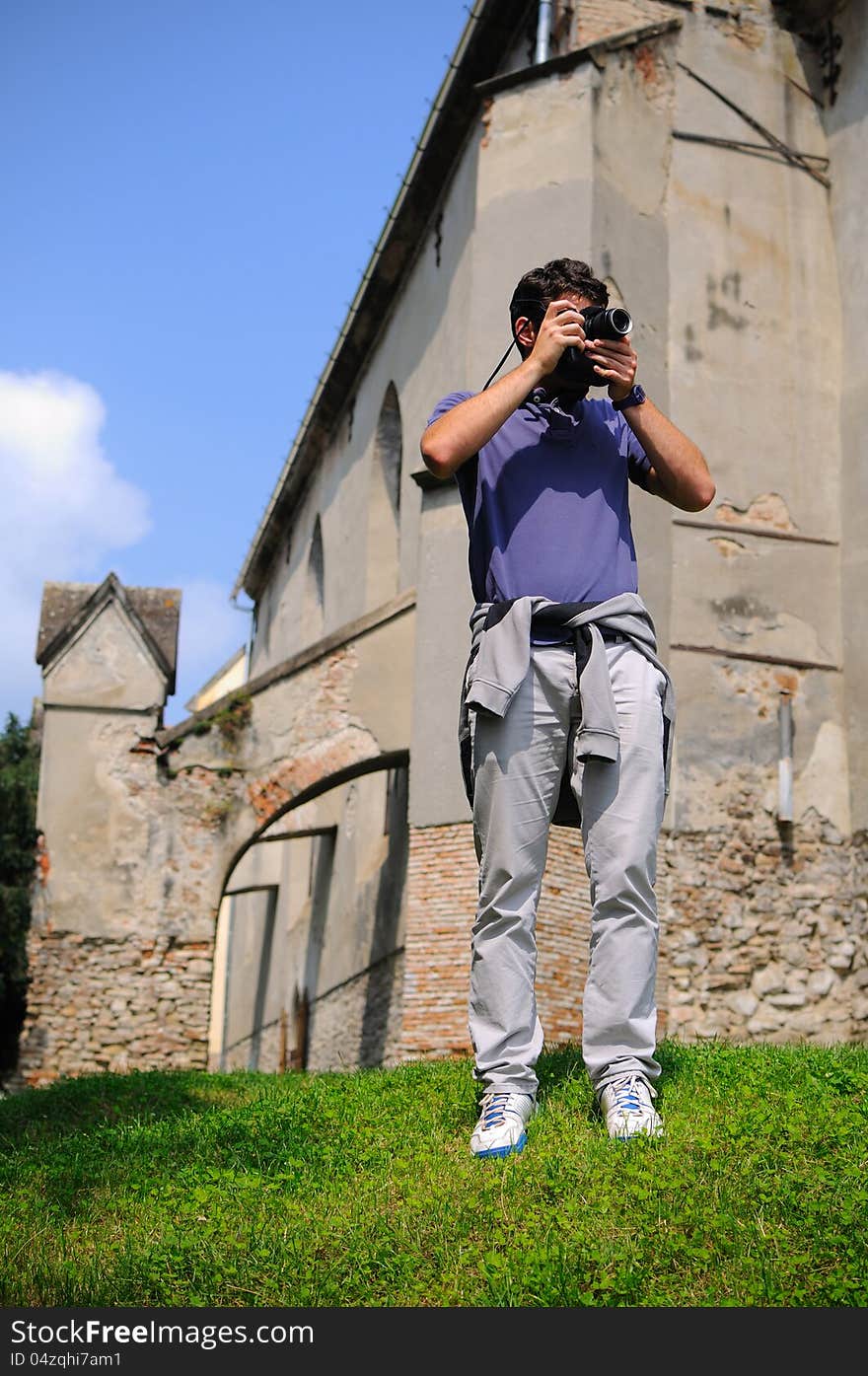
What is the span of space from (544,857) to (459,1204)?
1.18 m

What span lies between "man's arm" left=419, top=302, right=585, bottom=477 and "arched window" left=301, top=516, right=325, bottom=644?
1903 cm

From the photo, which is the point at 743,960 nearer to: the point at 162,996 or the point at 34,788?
the point at 162,996

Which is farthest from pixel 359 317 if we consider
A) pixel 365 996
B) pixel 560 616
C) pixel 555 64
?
pixel 560 616

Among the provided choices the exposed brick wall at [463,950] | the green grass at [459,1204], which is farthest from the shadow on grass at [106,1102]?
the exposed brick wall at [463,950]

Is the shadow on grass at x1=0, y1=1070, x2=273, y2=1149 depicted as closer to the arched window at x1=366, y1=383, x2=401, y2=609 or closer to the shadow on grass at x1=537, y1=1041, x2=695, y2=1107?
the shadow on grass at x1=537, y1=1041, x2=695, y2=1107

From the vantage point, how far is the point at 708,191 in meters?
15.4

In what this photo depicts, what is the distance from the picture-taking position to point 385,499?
19.9m

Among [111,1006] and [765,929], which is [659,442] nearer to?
[765,929]

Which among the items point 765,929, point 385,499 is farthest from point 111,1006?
point 385,499

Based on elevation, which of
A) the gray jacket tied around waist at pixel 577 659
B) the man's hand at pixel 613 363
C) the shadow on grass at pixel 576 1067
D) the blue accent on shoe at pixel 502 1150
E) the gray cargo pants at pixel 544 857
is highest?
the man's hand at pixel 613 363

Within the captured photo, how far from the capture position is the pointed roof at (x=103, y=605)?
1526cm

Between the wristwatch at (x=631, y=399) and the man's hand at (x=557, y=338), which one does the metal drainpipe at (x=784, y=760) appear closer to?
the wristwatch at (x=631, y=399)

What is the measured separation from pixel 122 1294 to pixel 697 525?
38.4 feet

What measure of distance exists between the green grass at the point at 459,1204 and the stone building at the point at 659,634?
23.3 feet
